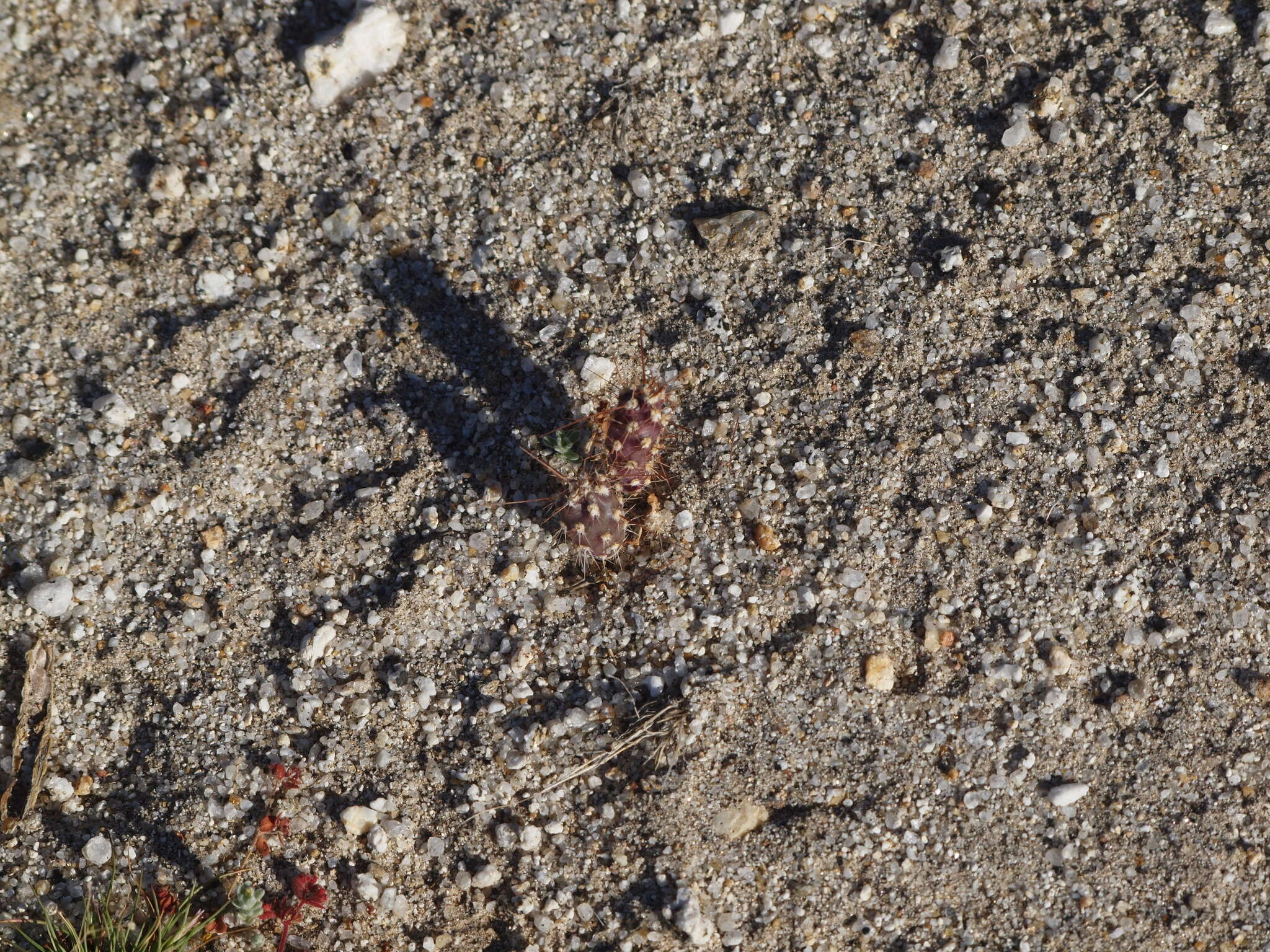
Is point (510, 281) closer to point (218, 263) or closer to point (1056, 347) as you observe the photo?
point (218, 263)

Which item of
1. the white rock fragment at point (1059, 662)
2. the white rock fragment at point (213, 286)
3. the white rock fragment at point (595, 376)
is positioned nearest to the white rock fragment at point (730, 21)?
the white rock fragment at point (595, 376)

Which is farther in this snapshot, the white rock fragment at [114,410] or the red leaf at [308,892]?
the white rock fragment at [114,410]

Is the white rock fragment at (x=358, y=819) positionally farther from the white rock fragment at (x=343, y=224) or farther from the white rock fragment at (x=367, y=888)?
the white rock fragment at (x=343, y=224)

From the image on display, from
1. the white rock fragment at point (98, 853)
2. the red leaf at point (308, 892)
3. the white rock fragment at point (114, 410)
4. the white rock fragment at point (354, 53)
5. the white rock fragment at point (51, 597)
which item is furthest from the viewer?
the white rock fragment at point (354, 53)

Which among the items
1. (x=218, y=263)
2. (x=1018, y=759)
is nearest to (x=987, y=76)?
(x=1018, y=759)

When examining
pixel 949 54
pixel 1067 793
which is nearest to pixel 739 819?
pixel 1067 793

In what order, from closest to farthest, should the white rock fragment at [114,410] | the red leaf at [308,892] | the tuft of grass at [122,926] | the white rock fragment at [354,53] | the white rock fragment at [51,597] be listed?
the tuft of grass at [122,926] < the red leaf at [308,892] < the white rock fragment at [51,597] < the white rock fragment at [114,410] < the white rock fragment at [354,53]
